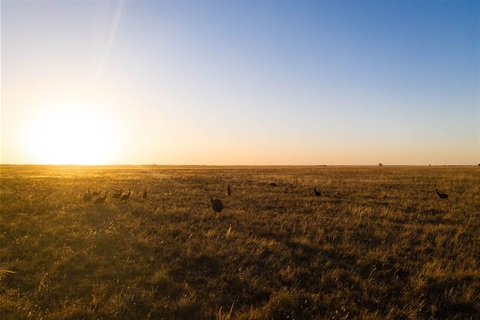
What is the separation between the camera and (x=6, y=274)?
23.5 feet

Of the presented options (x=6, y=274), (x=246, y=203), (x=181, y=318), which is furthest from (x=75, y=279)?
(x=246, y=203)

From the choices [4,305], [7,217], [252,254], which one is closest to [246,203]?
[252,254]

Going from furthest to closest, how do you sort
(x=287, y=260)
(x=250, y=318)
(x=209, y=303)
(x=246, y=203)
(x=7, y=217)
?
(x=246, y=203), (x=7, y=217), (x=287, y=260), (x=209, y=303), (x=250, y=318)

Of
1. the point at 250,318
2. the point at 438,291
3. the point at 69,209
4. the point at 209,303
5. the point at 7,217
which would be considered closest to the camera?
the point at 250,318

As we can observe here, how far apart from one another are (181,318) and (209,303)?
28.5 inches

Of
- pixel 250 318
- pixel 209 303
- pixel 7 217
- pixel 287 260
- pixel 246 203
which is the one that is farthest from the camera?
pixel 246 203

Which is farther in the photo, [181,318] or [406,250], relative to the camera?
[406,250]

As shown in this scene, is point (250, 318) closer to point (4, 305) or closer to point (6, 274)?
point (4, 305)

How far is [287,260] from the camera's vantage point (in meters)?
8.54

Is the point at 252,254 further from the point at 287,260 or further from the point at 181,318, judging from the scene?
the point at 181,318

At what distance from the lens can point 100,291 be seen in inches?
253

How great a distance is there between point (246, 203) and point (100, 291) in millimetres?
12210

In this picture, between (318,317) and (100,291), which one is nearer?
(318,317)

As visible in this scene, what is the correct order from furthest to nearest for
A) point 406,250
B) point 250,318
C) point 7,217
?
point 7,217, point 406,250, point 250,318
